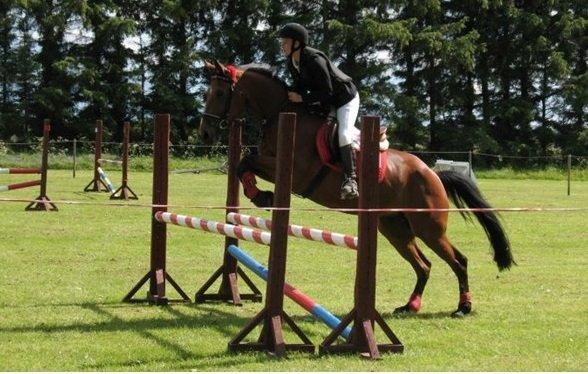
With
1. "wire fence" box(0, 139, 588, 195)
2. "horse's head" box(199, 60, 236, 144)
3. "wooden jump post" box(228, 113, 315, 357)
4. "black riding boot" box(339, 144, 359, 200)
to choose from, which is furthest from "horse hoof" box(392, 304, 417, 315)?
"wire fence" box(0, 139, 588, 195)

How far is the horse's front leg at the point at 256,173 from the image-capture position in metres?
7.15

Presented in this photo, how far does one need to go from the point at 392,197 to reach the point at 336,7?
134ft

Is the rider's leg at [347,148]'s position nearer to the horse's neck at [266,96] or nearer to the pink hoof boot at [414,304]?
the horse's neck at [266,96]

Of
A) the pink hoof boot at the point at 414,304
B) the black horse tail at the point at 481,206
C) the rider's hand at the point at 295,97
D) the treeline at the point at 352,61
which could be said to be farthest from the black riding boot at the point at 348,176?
the treeline at the point at 352,61

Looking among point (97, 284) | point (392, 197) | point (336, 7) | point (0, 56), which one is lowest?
point (97, 284)

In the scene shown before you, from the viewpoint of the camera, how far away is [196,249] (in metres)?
12.4

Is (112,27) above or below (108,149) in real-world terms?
above

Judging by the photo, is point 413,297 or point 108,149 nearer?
point 413,297

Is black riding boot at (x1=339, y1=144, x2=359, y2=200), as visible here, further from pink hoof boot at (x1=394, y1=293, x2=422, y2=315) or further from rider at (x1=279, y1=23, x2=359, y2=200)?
pink hoof boot at (x1=394, y1=293, x2=422, y2=315)

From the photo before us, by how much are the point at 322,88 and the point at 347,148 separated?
595mm

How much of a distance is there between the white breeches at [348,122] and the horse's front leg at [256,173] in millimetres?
741

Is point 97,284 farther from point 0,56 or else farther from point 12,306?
point 0,56

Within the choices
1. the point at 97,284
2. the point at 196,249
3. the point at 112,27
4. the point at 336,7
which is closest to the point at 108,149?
the point at 112,27

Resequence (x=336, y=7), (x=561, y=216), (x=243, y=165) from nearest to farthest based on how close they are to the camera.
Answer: (x=243, y=165), (x=561, y=216), (x=336, y=7)
